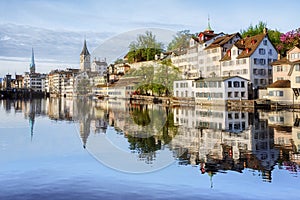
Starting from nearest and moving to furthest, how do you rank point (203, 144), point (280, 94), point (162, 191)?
point (162, 191) < point (203, 144) < point (280, 94)

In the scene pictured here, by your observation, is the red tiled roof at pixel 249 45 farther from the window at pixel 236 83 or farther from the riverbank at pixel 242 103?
the riverbank at pixel 242 103

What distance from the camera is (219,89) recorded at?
190ft

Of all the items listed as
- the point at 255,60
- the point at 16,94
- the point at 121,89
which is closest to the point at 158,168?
the point at 255,60

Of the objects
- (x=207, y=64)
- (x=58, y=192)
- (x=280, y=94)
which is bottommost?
(x=58, y=192)

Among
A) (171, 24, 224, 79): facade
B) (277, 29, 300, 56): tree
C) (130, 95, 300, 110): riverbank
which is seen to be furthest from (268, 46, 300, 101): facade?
(171, 24, 224, 79): facade

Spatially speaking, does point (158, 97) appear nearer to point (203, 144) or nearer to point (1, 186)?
point (203, 144)

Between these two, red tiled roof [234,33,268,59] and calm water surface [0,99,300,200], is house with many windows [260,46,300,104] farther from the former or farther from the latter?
calm water surface [0,99,300,200]

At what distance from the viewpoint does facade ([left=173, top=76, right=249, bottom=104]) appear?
5672cm

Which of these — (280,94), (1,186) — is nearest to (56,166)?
(1,186)

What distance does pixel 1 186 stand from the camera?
1261 centimetres

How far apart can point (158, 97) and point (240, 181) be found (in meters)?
69.1

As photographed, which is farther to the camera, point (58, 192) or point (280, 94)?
point (280, 94)

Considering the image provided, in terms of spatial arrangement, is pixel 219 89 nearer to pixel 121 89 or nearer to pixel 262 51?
pixel 262 51

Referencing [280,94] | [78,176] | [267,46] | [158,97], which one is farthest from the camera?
[158,97]
